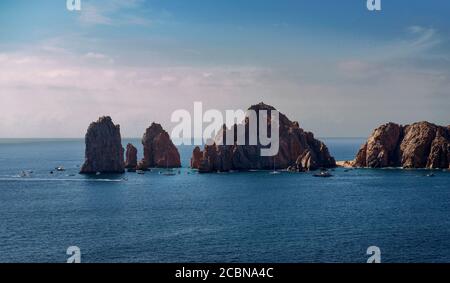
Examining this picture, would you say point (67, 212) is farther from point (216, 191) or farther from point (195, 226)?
point (216, 191)

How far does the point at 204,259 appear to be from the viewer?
74625mm

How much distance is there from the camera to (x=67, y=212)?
121 m

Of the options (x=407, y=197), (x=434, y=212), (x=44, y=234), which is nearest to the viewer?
(x=44, y=234)

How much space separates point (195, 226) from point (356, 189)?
260 ft

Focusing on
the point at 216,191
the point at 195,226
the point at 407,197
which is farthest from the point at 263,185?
the point at 195,226

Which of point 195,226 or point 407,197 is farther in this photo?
point 407,197

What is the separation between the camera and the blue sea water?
78.4 metres

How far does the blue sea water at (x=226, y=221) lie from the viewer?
78.4m

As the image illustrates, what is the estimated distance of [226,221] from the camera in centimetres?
10700
